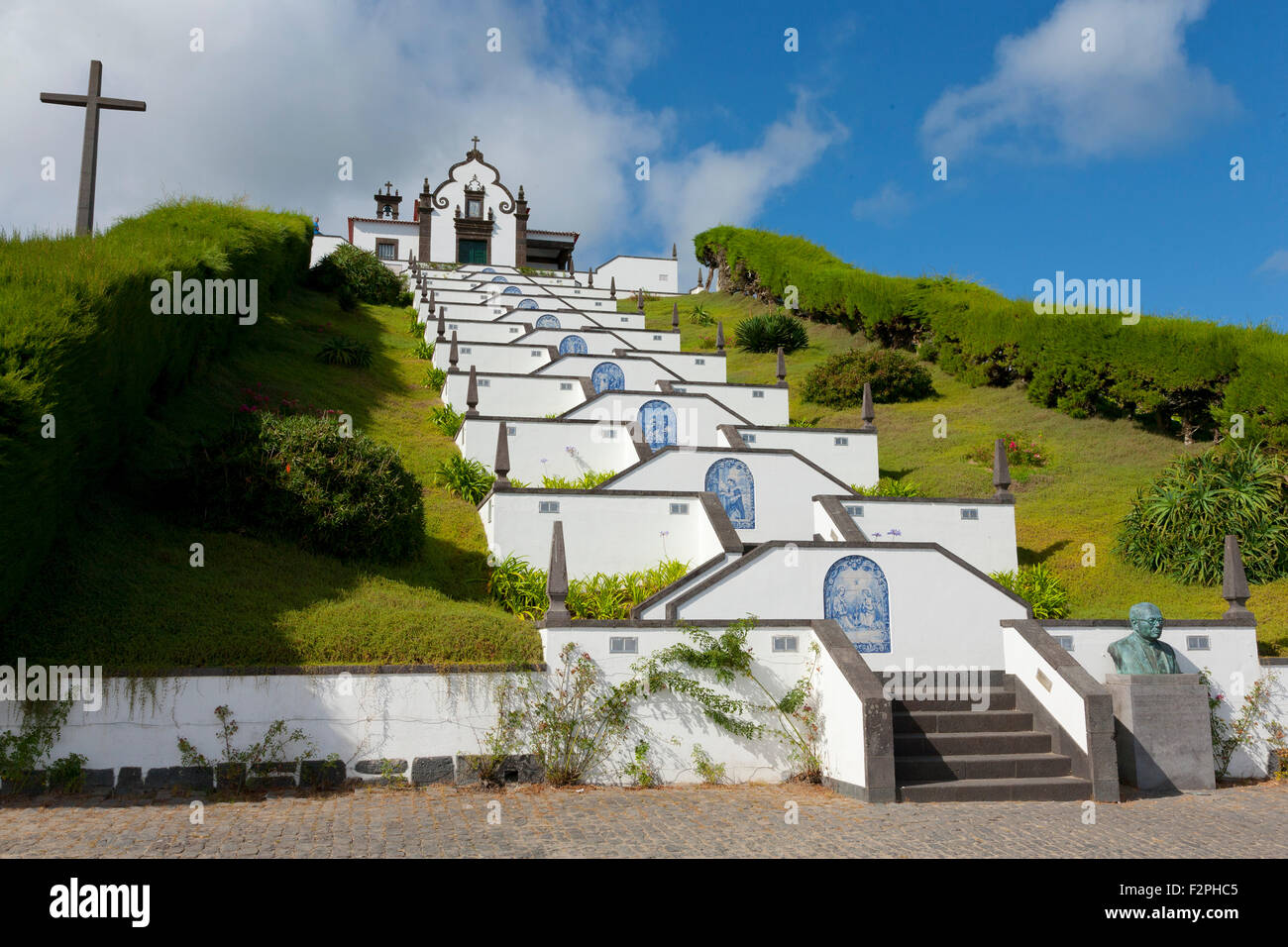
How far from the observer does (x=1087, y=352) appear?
69.7 ft

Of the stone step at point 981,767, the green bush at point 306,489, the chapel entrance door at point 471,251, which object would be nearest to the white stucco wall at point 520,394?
the green bush at point 306,489

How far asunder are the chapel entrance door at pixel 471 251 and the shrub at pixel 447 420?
30599 mm

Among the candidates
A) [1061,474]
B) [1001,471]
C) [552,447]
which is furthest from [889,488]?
[552,447]

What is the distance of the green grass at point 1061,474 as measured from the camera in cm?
1357

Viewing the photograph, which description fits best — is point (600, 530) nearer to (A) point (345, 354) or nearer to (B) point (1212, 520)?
(B) point (1212, 520)

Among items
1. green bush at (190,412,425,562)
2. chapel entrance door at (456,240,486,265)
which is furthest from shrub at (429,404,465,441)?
chapel entrance door at (456,240,486,265)

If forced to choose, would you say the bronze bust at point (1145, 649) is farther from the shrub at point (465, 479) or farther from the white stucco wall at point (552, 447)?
the shrub at point (465, 479)

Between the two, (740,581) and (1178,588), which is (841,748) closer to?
(740,581)

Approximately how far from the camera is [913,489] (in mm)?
16750

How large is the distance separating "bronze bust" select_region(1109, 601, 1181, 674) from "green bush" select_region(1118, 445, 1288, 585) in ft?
16.6

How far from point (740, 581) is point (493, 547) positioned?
13.5 ft

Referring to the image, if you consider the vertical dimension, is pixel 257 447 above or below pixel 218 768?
above

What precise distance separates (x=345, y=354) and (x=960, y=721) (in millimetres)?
18075
